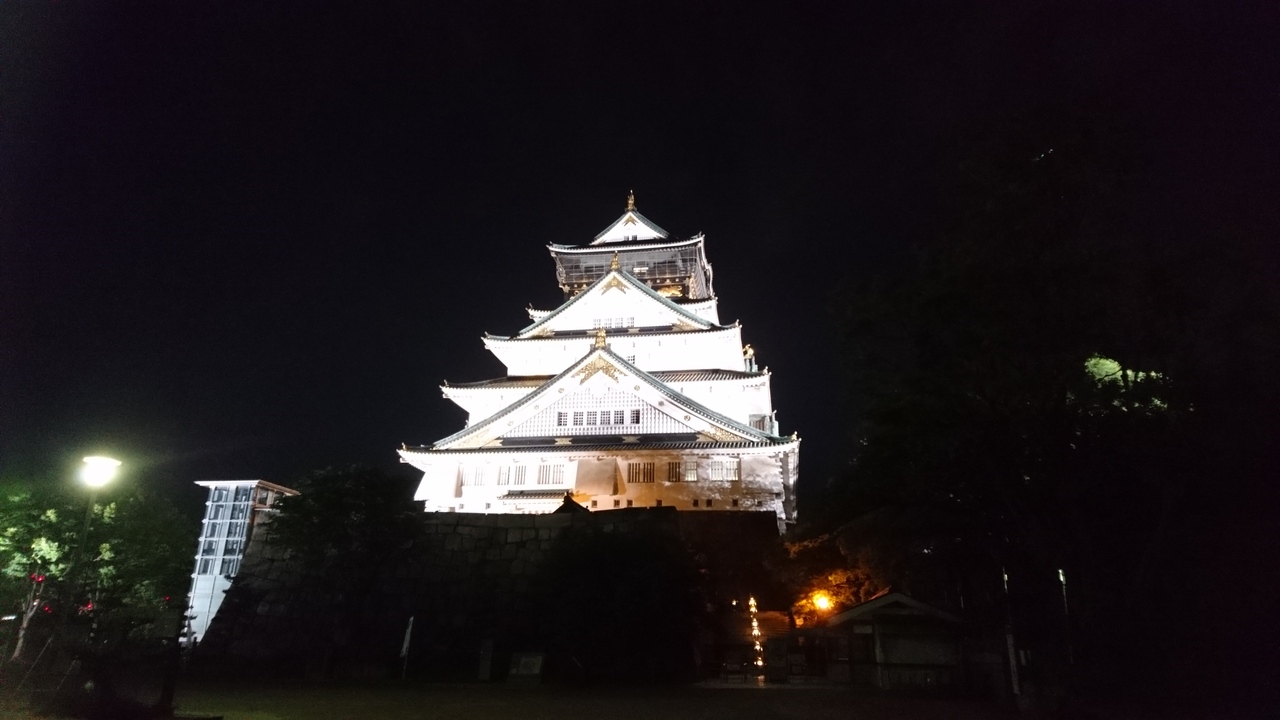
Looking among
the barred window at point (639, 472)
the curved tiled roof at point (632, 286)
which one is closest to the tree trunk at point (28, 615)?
the barred window at point (639, 472)

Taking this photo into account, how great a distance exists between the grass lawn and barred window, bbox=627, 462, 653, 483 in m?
11.7

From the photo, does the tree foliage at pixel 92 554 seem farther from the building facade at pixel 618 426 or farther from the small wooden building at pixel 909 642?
the small wooden building at pixel 909 642

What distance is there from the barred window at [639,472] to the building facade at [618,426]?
4 cm

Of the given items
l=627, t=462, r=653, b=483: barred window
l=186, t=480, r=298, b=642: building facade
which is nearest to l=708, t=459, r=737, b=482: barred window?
l=627, t=462, r=653, b=483: barred window

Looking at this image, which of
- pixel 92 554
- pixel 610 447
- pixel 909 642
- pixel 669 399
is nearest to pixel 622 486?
pixel 610 447

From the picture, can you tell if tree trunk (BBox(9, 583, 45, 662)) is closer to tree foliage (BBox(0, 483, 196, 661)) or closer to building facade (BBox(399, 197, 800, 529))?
tree foliage (BBox(0, 483, 196, 661))

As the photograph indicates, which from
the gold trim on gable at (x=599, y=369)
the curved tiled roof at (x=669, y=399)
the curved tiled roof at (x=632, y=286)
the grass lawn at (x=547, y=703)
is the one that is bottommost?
the grass lawn at (x=547, y=703)

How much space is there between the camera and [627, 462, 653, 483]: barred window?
26.3 meters

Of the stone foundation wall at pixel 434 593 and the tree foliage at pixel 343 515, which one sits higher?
the tree foliage at pixel 343 515

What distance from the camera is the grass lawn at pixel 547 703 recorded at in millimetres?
10594

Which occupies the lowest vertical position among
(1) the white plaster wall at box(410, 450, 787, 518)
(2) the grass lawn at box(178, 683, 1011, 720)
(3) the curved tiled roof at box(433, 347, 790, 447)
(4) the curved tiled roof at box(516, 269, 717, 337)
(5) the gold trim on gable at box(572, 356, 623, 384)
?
(2) the grass lawn at box(178, 683, 1011, 720)

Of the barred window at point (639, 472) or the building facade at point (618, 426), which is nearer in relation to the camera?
the building facade at point (618, 426)

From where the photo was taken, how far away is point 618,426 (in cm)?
2777

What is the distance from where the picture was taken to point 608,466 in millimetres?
26312
